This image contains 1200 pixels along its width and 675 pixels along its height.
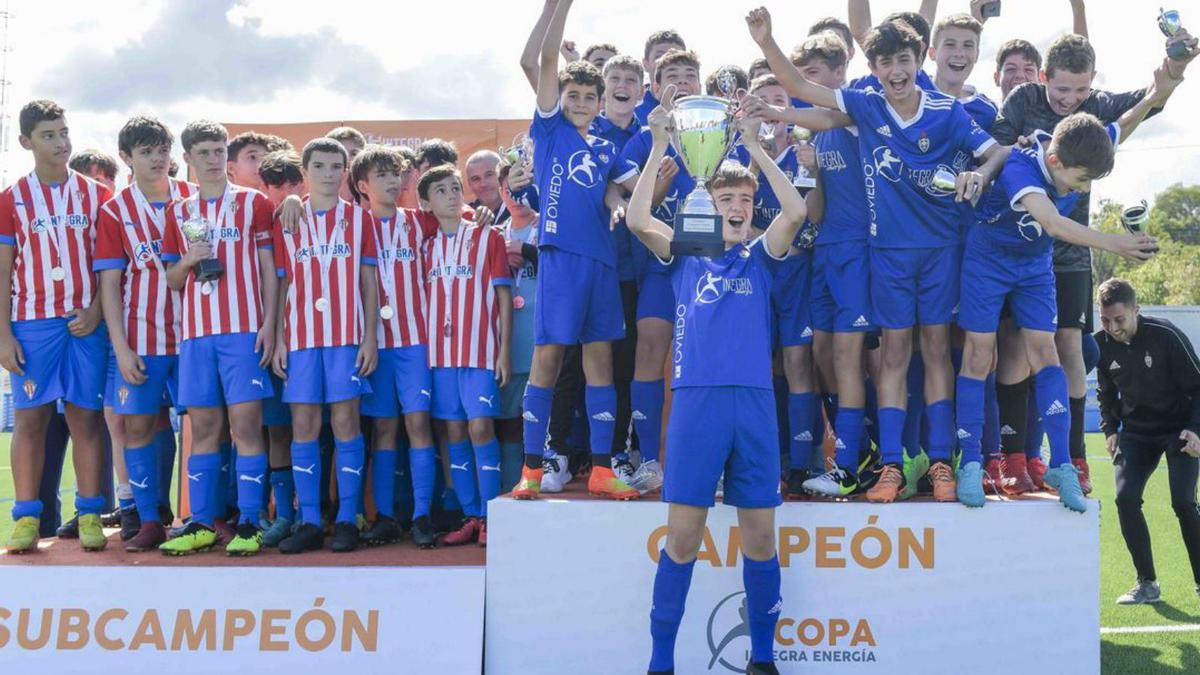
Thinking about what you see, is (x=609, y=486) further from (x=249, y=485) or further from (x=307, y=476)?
(x=249, y=485)

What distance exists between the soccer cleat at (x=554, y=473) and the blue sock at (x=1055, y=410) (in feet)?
7.02

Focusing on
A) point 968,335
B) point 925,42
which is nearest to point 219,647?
point 968,335

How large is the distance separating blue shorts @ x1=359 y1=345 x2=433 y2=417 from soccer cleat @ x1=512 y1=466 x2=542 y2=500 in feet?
2.30

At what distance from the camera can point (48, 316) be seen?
503cm

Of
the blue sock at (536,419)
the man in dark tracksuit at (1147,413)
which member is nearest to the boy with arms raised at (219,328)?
the blue sock at (536,419)

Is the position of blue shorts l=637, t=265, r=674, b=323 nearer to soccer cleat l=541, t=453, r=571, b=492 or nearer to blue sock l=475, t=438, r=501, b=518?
soccer cleat l=541, t=453, r=571, b=492

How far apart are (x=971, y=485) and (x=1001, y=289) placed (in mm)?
859

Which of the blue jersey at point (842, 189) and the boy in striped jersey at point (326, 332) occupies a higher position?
the blue jersey at point (842, 189)

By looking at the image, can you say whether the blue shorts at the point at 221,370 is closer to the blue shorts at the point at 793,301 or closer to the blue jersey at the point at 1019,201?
the blue shorts at the point at 793,301

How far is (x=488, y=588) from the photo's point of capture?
443 cm

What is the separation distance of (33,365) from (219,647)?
5.56 feet

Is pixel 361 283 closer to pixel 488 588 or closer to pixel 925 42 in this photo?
pixel 488 588

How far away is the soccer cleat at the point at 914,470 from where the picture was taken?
4.83 meters

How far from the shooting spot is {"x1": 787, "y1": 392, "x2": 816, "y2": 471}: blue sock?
4.88 meters
